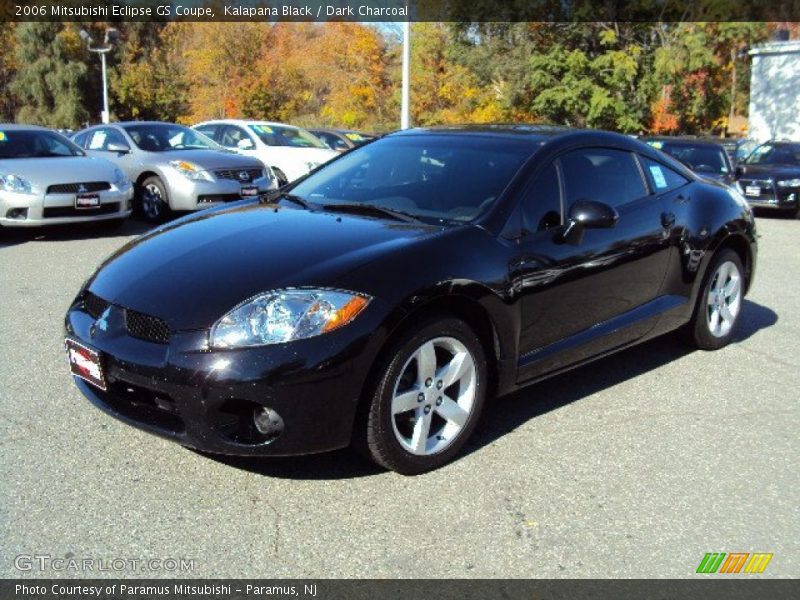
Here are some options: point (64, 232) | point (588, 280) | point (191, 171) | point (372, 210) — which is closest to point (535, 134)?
point (588, 280)

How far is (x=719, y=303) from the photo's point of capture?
18.1 ft

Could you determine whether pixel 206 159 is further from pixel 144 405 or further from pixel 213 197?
pixel 144 405

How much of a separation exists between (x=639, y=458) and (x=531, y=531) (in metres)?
0.93

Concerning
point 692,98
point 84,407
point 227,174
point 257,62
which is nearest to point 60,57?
Result: point 257,62

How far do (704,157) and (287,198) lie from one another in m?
10.1

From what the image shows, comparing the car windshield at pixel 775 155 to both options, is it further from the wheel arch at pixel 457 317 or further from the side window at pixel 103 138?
the wheel arch at pixel 457 317

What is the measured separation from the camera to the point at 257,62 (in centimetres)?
4412

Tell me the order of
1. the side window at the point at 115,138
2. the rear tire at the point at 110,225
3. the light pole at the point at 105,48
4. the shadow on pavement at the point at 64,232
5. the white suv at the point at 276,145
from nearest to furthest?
1. the shadow on pavement at the point at 64,232
2. the rear tire at the point at 110,225
3. the side window at the point at 115,138
4. the white suv at the point at 276,145
5. the light pole at the point at 105,48

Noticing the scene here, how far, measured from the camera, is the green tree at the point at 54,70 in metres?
52.3

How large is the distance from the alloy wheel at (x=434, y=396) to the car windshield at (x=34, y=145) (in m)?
8.55

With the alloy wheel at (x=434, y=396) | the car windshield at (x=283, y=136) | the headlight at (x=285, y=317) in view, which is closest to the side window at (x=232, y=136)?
the car windshield at (x=283, y=136)

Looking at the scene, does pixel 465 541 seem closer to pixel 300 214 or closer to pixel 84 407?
pixel 300 214

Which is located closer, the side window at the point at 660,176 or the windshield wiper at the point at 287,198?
the windshield wiper at the point at 287,198

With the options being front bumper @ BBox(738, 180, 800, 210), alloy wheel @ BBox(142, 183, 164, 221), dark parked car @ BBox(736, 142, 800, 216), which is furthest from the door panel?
front bumper @ BBox(738, 180, 800, 210)
